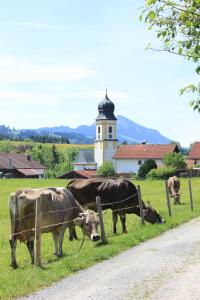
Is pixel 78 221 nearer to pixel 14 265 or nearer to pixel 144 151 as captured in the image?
pixel 14 265

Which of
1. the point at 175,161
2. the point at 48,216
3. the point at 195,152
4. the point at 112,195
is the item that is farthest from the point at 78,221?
the point at 195,152

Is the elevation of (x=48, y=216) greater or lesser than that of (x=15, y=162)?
lesser

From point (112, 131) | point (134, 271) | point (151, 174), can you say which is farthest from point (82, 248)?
point (112, 131)

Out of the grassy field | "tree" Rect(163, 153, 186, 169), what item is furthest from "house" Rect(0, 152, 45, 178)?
the grassy field

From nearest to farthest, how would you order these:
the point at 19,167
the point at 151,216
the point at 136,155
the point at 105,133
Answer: the point at 151,216, the point at 136,155, the point at 19,167, the point at 105,133

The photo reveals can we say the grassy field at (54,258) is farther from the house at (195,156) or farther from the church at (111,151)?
the house at (195,156)

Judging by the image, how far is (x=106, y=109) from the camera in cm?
14200

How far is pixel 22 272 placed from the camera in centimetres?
1209

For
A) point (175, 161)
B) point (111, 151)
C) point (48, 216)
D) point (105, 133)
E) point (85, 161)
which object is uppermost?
point (105, 133)

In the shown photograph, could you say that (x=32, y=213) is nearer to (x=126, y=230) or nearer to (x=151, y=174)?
(x=126, y=230)

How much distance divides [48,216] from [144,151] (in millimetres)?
107504

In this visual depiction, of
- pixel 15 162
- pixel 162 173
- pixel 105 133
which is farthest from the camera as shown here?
pixel 105 133

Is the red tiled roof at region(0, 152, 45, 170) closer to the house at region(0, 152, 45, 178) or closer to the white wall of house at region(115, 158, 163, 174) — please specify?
the house at region(0, 152, 45, 178)

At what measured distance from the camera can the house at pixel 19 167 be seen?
123375 mm
